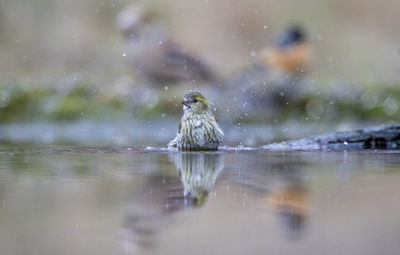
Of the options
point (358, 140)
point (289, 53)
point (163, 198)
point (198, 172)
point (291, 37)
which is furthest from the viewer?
point (291, 37)

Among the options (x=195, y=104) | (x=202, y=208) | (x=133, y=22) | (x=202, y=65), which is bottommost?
(x=202, y=208)

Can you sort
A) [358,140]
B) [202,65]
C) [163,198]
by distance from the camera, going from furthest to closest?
[202,65]
[358,140]
[163,198]

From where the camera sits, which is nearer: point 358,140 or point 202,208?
point 202,208

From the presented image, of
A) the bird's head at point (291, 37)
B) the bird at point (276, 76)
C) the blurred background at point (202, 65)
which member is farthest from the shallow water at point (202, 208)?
the bird's head at point (291, 37)

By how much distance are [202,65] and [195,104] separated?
5896mm

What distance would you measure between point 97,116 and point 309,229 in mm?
11007

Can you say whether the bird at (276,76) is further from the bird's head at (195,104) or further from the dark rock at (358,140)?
the dark rock at (358,140)

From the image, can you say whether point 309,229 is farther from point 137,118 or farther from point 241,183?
point 137,118

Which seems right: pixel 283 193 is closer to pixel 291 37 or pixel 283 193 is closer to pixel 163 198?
pixel 163 198

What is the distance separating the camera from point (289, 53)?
12930mm

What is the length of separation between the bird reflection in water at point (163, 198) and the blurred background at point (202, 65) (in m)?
4.18

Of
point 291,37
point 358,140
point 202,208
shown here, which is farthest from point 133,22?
point 202,208

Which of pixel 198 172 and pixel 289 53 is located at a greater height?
pixel 289 53

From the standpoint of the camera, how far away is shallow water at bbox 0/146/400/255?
2.24m
